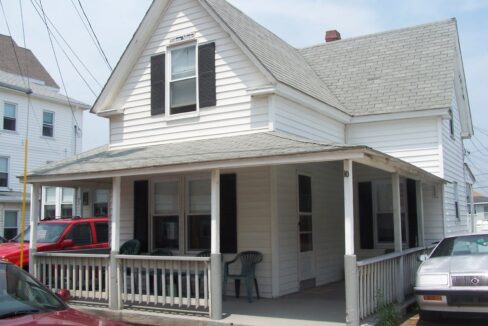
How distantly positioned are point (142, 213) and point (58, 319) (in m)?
7.58

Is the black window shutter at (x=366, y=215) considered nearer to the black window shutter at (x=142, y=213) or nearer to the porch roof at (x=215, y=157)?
the porch roof at (x=215, y=157)

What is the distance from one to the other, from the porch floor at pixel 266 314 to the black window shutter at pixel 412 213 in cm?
328

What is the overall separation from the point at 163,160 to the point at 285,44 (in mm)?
8037

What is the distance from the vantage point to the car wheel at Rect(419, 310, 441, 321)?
8.43m

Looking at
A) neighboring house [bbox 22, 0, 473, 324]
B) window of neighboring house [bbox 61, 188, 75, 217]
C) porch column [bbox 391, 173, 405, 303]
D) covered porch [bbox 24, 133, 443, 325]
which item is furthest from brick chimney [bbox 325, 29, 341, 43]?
window of neighboring house [bbox 61, 188, 75, 217]

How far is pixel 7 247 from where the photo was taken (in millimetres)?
13203

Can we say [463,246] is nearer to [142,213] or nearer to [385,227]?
[385,227]

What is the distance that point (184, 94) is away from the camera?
488 inches

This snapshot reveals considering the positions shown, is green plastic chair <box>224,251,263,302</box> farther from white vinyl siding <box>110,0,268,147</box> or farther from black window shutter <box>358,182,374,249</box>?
black window shutter <box>358,182,374,249</box>

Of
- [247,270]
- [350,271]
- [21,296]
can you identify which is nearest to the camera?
[21,296]

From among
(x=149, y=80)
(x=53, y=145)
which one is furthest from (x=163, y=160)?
(x=53, y=145)

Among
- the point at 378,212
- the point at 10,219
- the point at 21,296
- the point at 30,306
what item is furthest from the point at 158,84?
the point at 10,219

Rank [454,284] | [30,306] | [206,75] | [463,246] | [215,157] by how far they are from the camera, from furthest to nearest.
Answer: [206,75] → [463,246] → [215,157] → [454,284] → [30,306]

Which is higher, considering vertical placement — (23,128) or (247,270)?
(23,128)
